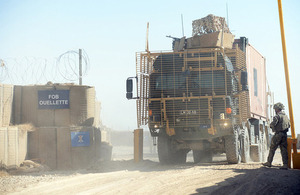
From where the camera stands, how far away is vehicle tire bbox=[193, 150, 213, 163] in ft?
55.1

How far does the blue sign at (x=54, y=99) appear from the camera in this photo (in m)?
15.0

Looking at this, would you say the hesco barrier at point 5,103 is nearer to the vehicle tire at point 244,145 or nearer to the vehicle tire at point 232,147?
the vehicle tire at point 232,147

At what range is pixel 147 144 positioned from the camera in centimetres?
5088

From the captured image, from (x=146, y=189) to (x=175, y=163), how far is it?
639 cm

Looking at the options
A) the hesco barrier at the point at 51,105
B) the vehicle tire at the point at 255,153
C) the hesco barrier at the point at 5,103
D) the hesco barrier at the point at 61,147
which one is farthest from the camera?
the vehicle tire at the point at 255,153

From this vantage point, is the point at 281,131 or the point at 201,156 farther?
the point at 201,156

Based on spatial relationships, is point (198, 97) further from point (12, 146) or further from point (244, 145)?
point (12, 146)

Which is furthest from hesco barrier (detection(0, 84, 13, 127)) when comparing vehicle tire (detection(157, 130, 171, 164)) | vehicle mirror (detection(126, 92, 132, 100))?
vehicle tire (detection(157, 130, 171, 164))

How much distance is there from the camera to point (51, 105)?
1499cm

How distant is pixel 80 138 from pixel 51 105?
1.59 m

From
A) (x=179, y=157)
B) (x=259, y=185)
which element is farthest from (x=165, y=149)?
(x=259, y=185)

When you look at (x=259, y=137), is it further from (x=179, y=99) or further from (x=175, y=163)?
(x=179, y=99)

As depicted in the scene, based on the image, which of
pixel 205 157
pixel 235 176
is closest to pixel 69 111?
pixel 205 157

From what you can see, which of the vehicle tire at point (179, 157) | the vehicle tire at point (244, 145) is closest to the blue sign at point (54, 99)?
the vehicle tire at point (179, 157)
